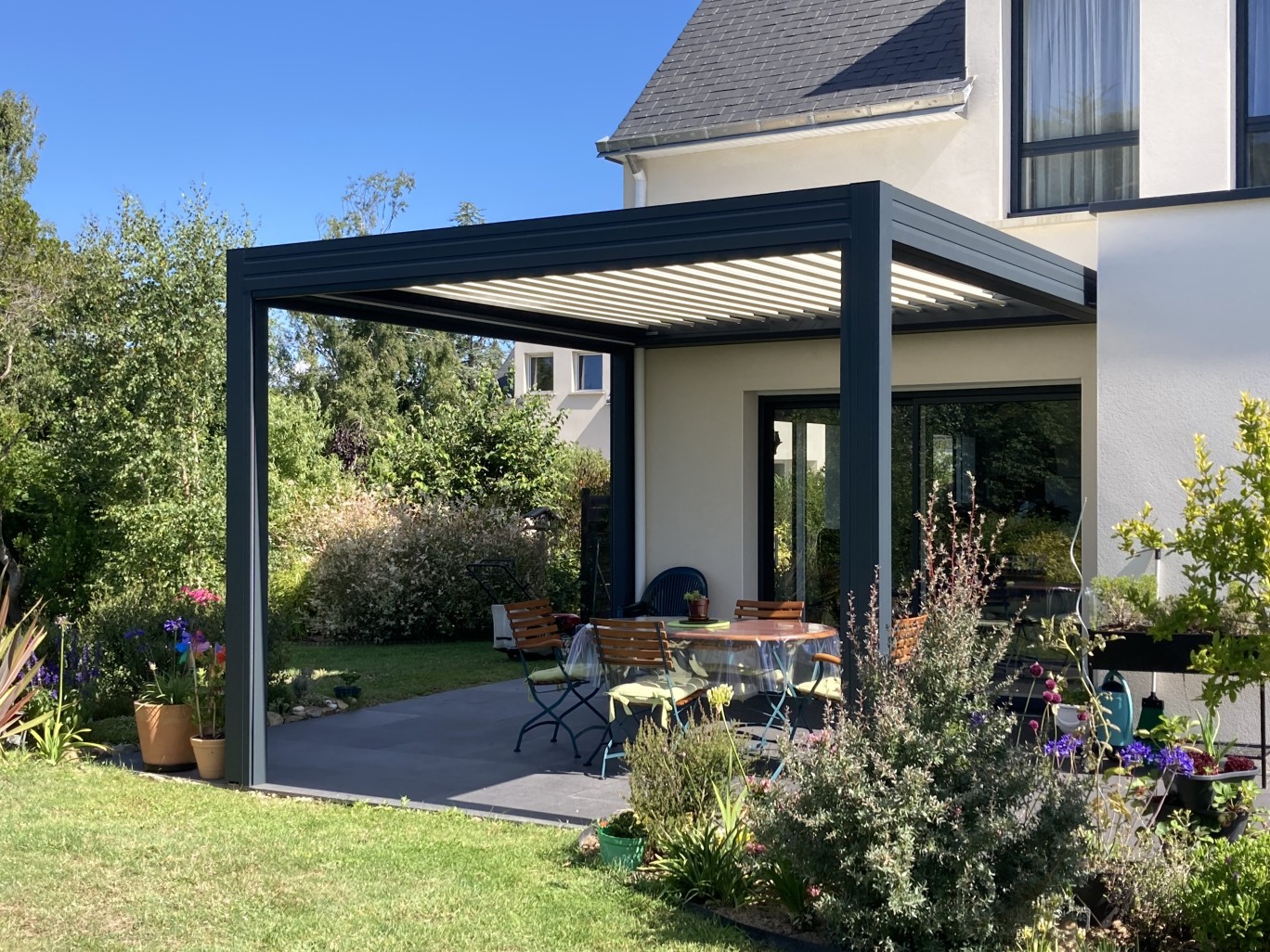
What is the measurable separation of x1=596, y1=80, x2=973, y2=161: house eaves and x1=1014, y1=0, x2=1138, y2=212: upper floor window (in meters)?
0.54

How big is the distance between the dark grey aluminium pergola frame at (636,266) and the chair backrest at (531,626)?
189 cm

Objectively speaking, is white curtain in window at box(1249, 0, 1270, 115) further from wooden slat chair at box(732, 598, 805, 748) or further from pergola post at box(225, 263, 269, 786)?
pergola post at box(225, 263, 269, 786)

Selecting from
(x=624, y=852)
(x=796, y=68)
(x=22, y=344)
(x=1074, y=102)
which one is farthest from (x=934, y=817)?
(x=22, y=344)

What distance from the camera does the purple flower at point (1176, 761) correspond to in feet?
18.2

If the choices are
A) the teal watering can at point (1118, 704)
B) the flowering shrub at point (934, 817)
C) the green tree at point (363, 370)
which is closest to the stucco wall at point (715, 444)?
the teal watering can at point (1118, 704)

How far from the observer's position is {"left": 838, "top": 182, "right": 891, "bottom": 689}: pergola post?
19.1 ft

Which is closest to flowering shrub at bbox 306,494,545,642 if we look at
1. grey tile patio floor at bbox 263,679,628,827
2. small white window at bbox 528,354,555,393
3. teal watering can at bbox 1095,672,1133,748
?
grey tile patio floor at bbox 263,679,628,827

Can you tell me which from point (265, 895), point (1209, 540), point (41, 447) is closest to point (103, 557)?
point (41, 447)

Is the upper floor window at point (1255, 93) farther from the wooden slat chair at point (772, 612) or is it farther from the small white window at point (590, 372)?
the small white window at point (590, 372)

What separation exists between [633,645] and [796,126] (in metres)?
4.97

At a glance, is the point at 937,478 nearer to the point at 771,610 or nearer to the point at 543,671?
the point at 771,610

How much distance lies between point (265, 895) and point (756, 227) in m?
3.75

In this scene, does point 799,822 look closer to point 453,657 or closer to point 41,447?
point 453,657

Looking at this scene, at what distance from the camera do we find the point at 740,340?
11188 millimetres
